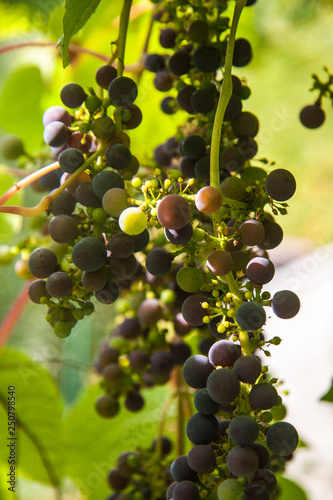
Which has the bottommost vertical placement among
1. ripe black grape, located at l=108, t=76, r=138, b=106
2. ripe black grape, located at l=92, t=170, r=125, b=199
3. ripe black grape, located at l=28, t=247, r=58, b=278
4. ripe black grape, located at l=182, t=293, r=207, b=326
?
ripe black grape, located at l=182, t=293, r=207, b=326

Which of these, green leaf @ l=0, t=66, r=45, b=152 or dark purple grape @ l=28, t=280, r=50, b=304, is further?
green leaf @ l=0, t=66, r=45, b=152

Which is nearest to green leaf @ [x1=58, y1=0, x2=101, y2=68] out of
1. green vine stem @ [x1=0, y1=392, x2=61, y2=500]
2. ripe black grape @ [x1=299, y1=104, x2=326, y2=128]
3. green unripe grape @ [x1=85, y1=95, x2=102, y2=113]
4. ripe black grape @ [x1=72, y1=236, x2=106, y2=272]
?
green unripe grape @ [x1=85, y1=95, x2=102, y2=113]

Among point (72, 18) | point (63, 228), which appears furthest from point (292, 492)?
point (72, 18)

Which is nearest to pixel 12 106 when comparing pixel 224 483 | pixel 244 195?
pixel 244 195

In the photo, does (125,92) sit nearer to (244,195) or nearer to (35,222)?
(244,195)

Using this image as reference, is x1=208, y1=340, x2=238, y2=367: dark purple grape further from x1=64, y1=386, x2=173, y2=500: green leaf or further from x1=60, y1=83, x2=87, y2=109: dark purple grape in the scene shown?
x1=64, y1=386, x2=173, y2=500: green leaf

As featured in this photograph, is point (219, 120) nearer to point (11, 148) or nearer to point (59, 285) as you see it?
point (59, 285)

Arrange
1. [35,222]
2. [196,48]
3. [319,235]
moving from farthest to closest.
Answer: [319,235] → [35,222] → [196,48]
